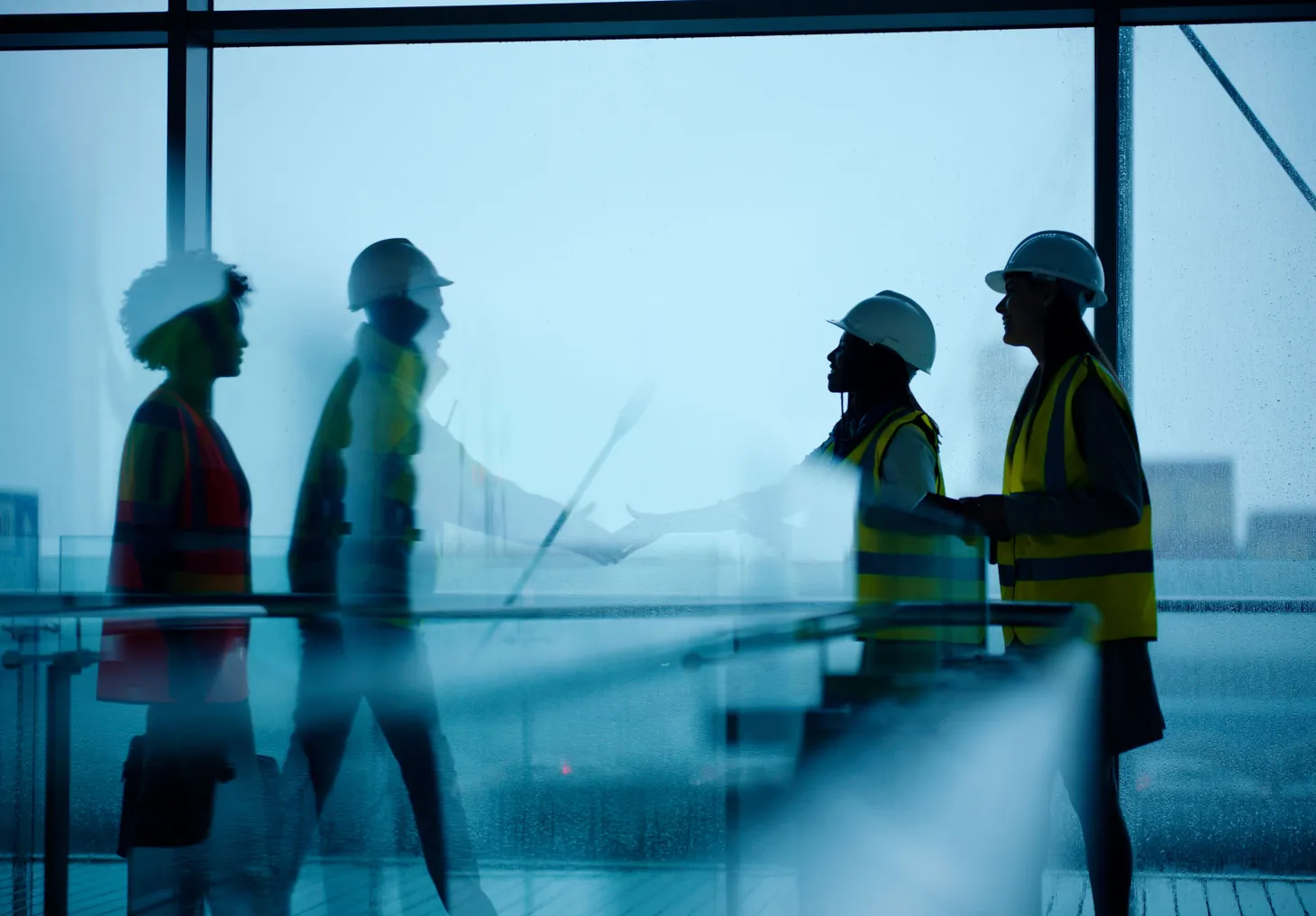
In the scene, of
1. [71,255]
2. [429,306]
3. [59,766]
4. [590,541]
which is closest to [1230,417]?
[590,541]

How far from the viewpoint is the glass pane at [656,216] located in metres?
3.03

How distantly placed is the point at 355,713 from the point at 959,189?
202cm

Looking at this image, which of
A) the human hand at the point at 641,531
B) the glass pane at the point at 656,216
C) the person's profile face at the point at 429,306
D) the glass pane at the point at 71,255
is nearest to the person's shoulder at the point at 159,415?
the person's profile face at the point at 429,306

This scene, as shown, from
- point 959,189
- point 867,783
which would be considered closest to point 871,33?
point 959,189

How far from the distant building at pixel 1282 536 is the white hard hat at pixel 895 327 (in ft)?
3.50

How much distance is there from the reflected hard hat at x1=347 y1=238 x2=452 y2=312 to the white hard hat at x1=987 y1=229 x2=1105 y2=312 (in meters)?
1.16

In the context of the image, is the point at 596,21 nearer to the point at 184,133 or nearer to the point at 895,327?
the point at 184,133

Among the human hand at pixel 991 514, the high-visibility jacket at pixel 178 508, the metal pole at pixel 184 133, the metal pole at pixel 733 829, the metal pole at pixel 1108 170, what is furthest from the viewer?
the metal pole at pixel 184 133

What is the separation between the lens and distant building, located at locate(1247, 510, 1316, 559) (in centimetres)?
295

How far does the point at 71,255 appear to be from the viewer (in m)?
3.34

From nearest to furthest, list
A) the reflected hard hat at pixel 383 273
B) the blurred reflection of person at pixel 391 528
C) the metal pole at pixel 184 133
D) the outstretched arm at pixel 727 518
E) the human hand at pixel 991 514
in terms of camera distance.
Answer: the blurred reflection of person at pixel 391 528 → the human hand at pixel 991 514 → the reflected hard hat at pixel 383 273 → the outstretched arm at pixel 727 518 → the metal pole at pixel 184 133

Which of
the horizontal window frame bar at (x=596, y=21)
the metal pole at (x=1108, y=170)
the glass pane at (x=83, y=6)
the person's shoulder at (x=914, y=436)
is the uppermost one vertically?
the glass pane at (x=83, y=6)

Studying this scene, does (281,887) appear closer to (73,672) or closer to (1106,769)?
(73,672)

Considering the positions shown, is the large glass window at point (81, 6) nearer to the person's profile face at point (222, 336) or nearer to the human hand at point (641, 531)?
the person's profile face at point (222, 336)
